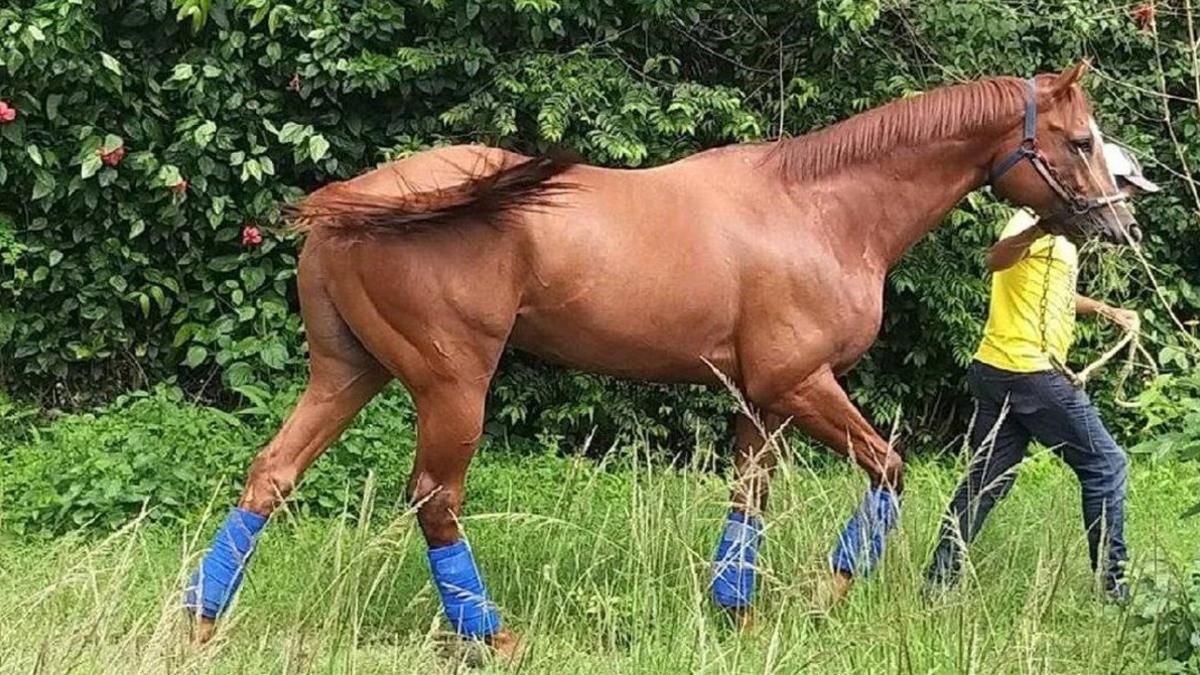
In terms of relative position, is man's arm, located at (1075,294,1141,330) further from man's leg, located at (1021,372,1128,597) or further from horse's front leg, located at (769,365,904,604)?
horse's front leg, located at (769,365,904,604)

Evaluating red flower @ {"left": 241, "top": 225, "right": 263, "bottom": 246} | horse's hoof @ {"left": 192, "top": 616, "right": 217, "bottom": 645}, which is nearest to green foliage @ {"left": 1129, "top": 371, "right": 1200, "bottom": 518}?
horse's hoof @ {"left": 192, "top": 616, "right": 217, "bottom": 645}

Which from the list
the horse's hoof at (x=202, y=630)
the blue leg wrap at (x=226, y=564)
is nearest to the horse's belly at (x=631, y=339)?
the blue leg wrap at (x=226, y=564)

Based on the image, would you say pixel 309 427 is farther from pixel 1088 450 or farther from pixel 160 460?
pixel 1088 450

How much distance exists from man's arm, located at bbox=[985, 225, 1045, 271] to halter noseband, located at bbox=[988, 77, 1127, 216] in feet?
0.50

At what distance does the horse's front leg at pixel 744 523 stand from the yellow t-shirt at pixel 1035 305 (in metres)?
0.78

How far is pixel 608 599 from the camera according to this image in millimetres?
3389

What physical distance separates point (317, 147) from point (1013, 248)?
119 inches

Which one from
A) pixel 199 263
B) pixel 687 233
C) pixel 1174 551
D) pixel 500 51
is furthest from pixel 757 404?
pixel 199 263

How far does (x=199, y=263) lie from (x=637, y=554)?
321 centimetres

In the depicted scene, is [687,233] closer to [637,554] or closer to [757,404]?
[757,404]

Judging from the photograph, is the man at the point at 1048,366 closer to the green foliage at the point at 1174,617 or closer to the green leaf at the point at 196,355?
the green foliage at the point at 1174,617

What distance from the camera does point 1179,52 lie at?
6.44 meters

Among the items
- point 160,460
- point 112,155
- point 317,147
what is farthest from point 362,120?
point 160,460

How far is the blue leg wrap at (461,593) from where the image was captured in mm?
3652
